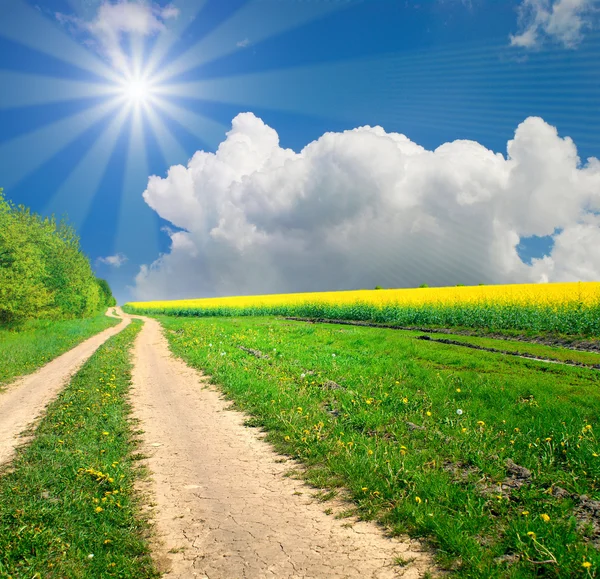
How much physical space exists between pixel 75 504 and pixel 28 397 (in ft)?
28.2

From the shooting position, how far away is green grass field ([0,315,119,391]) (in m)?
16.8

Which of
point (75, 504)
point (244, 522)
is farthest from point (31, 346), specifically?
point (244, 522)

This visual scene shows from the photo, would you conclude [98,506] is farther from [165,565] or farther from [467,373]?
[467,373]

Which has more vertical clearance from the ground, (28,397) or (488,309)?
(488,309)

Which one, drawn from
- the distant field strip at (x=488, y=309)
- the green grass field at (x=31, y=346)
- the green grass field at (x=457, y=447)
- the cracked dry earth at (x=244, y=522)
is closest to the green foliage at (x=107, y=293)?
the green grass field at (x=31, y=346)

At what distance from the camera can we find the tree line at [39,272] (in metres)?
29.8

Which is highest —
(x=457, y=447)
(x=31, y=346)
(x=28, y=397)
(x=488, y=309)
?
(x=488, y=309)

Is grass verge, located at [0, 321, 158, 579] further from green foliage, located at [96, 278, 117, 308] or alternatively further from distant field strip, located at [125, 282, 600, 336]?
green foliage, located at [96, 278, 117, 308]

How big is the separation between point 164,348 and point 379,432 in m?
17.3

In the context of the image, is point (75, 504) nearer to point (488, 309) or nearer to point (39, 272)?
point (488, 309)

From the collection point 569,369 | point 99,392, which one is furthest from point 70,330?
point 569,369

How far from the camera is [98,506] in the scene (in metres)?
5.32

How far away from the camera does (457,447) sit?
658cm

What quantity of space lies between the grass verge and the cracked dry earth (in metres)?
0.36
